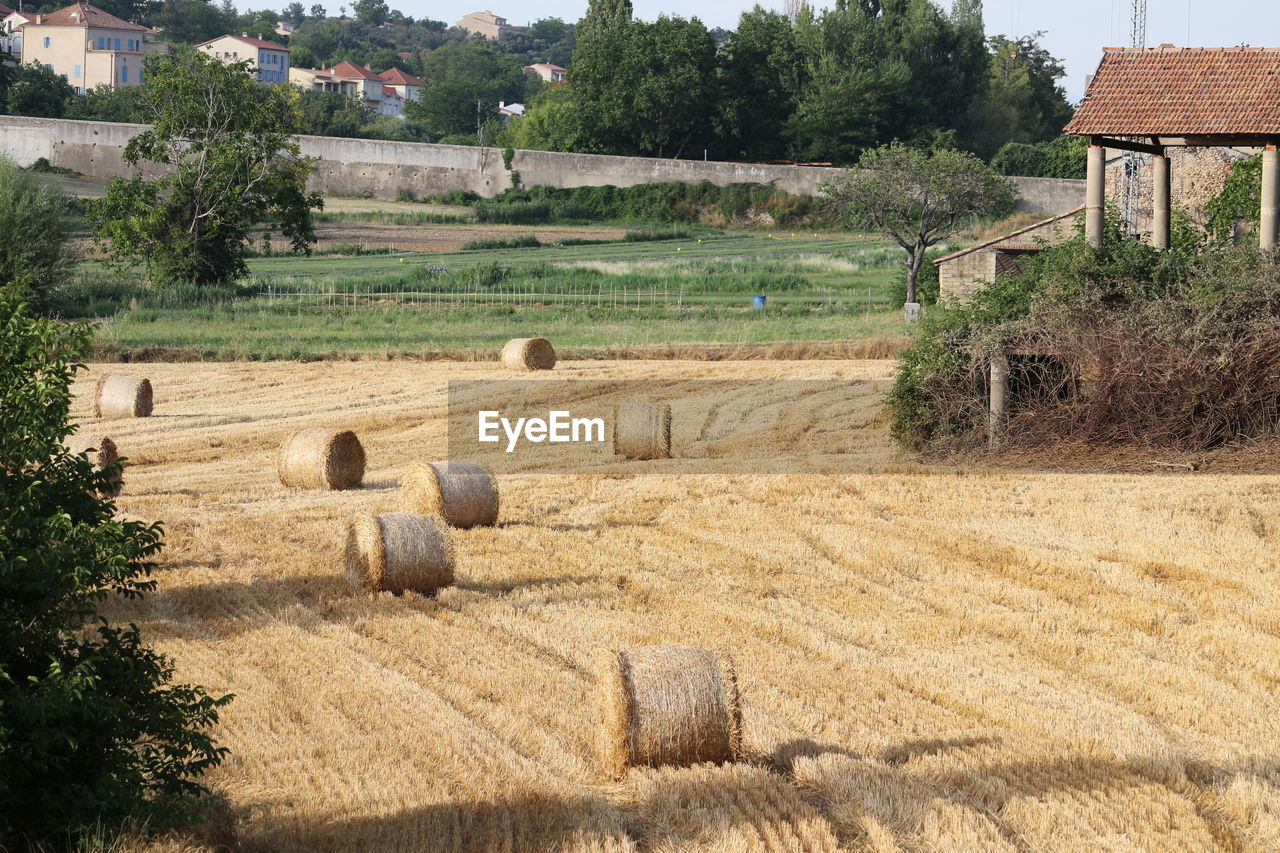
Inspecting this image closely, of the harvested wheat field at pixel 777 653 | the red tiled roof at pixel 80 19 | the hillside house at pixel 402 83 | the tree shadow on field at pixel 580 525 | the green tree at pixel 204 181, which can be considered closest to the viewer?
the harvested wheat field at pixel 777 653

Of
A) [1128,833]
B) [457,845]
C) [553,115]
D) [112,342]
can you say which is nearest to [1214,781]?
[1128,833]

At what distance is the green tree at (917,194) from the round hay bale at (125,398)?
25.5m

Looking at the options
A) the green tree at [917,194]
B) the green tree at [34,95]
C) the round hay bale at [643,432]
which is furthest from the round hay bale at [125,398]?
the green tree at [34,95]

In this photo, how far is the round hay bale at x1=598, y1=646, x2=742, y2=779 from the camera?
769 cm

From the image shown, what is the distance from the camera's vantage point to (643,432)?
19.0 meters

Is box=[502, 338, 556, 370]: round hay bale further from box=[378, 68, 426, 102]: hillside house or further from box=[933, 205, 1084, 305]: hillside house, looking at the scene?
box=[378, 68, 426, 102]: hillside house

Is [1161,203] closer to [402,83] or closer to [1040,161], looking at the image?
[1040,161]

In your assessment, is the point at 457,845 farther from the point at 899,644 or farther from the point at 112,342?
the point at 112,342

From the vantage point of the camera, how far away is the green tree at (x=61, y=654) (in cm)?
583

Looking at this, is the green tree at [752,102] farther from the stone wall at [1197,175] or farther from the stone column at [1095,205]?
the stone column at [1095,205]

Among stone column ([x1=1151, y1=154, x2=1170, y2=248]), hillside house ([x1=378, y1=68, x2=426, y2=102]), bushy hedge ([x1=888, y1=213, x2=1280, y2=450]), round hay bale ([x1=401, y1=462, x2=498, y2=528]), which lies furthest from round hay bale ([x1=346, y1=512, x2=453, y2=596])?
hillside house ([x1=378, y1=68, x2=426, y2=102])

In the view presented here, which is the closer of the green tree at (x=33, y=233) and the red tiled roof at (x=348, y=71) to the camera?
the green tree at (x=33, y=233)

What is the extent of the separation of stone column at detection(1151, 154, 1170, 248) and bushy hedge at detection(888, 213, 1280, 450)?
11.1ft

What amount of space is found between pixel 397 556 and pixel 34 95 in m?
84.5
